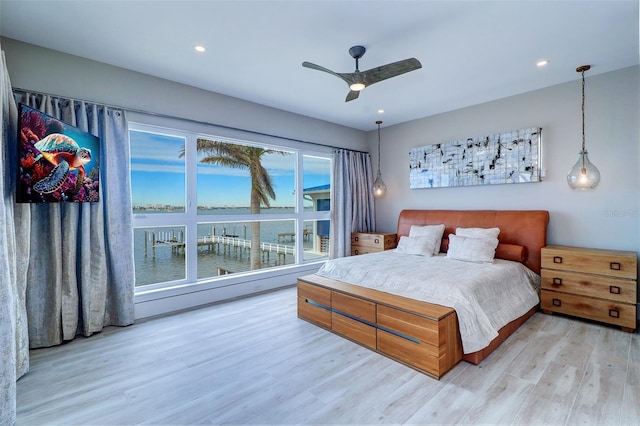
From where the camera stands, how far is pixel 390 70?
8.52ft

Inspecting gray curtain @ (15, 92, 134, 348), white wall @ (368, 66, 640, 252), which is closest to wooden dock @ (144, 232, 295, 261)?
gray curtain @ (15, 92, 134, 348)

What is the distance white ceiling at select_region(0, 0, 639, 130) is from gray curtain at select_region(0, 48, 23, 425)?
2.54 ft

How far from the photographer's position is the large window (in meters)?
3.55

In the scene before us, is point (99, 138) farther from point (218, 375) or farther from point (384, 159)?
point (384, 159)

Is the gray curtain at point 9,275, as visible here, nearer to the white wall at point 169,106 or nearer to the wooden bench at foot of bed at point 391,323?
the white wall at point 169,106

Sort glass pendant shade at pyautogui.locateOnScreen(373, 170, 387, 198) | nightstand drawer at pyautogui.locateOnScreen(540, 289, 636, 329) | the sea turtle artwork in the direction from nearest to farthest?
the sea turtle artwork, nightstand drawer at pyautogui.locateOnScreen(540, 289, 636, 329), glass pendant shade at pyautogui.locateOnScreen(373, 170, 387, 198)

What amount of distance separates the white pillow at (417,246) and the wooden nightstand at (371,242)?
0.74m

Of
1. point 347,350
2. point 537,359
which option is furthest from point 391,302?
point 537,359

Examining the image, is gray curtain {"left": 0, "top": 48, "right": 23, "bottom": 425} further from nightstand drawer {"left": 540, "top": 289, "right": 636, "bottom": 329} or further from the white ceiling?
nightstand drawer {"left": 540, "top": 289, "right": 636, "bottom": 329}

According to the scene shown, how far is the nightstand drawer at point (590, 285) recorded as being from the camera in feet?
9.61

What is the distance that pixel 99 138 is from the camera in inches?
119

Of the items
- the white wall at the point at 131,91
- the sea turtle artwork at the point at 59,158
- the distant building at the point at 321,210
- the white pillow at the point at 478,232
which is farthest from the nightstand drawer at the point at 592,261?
the sea turtle artwork at the point at 59,158

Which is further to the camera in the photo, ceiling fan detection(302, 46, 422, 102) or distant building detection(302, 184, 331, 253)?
distant building detection(302, 184, 331, 253)

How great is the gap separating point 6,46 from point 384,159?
17.1 ft
